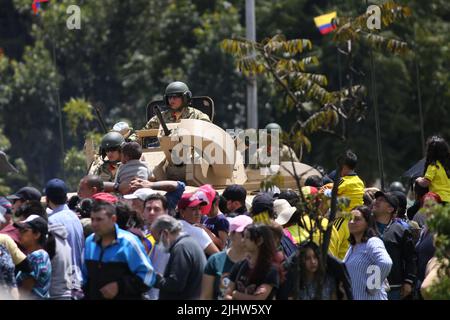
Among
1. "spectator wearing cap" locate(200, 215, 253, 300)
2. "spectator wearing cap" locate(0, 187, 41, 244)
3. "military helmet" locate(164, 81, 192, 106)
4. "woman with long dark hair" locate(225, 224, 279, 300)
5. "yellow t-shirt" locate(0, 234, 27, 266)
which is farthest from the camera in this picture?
"military helmet" locate(164, 81, 192, 106)

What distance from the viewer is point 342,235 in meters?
13.4

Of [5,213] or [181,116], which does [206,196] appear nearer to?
[5,213]

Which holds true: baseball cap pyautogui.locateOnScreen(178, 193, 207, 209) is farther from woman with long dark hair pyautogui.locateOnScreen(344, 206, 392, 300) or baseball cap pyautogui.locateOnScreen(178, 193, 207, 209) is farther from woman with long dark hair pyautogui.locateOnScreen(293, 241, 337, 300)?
woman with long dark hair pyautogui.locateOnScreen(293, 241, 337, 300)

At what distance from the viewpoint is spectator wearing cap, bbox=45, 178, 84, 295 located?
454 inches

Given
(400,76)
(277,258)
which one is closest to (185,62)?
(400,76)

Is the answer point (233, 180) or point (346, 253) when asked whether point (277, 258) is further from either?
point (233, 180)

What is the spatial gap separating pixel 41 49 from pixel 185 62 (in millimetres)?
6379

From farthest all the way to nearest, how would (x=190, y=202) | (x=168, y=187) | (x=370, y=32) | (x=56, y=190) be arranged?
(x=168, y=187), (x=56, y=190), (x=190, y=202), (x=370, y=32)

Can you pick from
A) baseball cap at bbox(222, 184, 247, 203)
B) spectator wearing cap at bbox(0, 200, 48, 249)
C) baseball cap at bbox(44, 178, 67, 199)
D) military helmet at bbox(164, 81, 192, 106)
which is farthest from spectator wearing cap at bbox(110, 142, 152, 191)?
military helmet at bbox(164, 81, 192, 106)

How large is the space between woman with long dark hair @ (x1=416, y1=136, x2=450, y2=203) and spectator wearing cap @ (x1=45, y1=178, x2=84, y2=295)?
429 centimetres

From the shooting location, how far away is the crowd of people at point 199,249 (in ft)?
33.3

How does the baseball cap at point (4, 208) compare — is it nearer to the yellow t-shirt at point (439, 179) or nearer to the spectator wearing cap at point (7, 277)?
the spectator wearing cap at point (7, 277)

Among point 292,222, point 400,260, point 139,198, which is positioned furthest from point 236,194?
point 400,260

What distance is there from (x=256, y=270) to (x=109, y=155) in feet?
17.1
